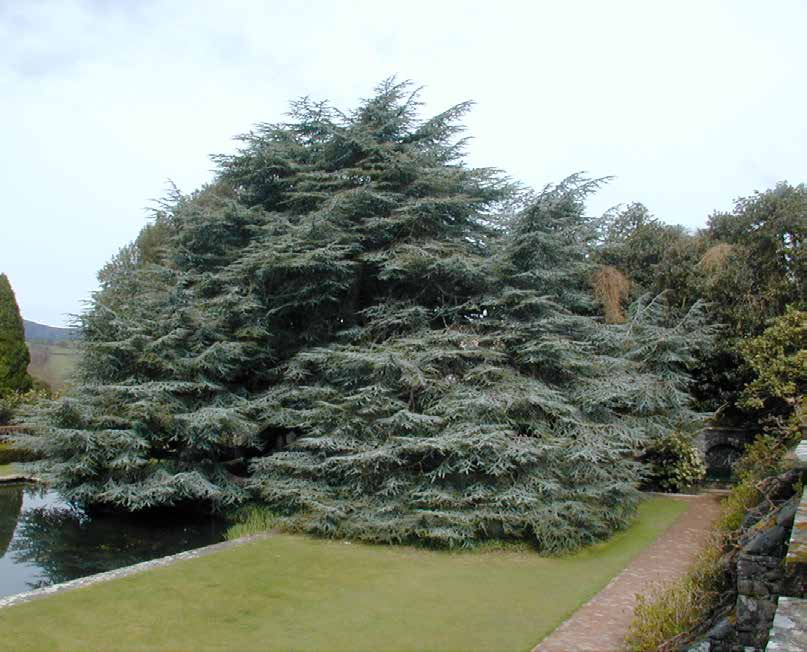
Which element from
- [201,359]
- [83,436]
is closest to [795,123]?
[201,359]

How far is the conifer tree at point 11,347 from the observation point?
76.8 feet

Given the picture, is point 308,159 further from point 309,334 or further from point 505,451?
point 505,451

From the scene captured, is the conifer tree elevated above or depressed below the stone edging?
above

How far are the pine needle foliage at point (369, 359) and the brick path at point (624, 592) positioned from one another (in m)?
1.00

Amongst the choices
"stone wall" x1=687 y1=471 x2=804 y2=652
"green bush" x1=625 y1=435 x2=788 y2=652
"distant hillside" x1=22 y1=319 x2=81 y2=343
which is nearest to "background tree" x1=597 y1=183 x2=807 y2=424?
"green bush" x1=625 y1=435 x2=788 y2=652

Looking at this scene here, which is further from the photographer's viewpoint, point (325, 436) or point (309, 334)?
point (309, 334)

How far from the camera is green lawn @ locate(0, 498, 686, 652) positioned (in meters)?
5.32

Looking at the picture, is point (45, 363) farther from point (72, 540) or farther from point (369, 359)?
point (369, 359)

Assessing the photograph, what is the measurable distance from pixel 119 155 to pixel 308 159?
13.5 ft

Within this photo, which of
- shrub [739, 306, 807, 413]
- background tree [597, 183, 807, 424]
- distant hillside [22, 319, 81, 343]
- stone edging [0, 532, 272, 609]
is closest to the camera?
stone edging [0, 532, 272, 609]

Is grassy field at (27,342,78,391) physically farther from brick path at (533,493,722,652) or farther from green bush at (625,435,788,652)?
green bush at (625,435,788,652)

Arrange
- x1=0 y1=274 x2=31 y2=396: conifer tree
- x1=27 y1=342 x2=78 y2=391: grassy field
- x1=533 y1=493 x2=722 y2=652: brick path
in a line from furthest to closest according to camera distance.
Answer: x1=27 y1=342 x2=78 y2=391: grassy field < x1=0 y1=274 x2=31 y2=396: conifer tree < x1=533 y1=493 x2=722 y2=652: brick path

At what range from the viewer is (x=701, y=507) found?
41.0 ft

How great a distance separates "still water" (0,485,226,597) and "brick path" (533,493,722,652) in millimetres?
6608
